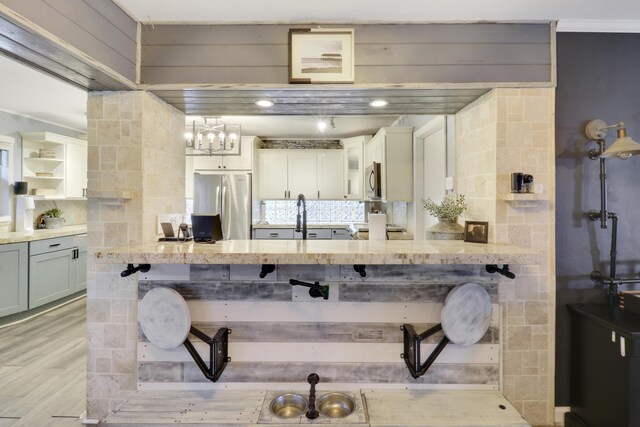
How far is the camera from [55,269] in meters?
4.45

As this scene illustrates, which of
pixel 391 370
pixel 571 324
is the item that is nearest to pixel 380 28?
pixel 391 370

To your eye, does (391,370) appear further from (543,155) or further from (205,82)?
(205,82)

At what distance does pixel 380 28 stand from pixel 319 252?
4.42 ft

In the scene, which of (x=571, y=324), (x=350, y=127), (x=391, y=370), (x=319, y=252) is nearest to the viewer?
(x=319, y=252)

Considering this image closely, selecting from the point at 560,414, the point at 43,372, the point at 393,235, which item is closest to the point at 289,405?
the point at 560,414

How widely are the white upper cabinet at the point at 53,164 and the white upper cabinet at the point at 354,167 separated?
13.9 ft

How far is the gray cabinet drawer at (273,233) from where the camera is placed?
210 inches

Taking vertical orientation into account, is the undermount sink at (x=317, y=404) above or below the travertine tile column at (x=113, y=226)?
below

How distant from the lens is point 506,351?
198cm

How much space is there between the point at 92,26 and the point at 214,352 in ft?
5.64

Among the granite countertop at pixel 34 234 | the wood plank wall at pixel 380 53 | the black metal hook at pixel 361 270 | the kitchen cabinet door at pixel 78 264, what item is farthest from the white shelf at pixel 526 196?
the kitchen cabinet door at pixel 78 264

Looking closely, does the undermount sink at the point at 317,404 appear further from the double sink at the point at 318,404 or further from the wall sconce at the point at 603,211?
the wall sconce at the point at 603,211

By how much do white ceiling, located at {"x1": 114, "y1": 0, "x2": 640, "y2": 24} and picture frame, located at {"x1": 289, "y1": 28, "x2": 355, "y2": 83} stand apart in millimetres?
88

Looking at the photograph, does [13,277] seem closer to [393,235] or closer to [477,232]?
[393,235]
